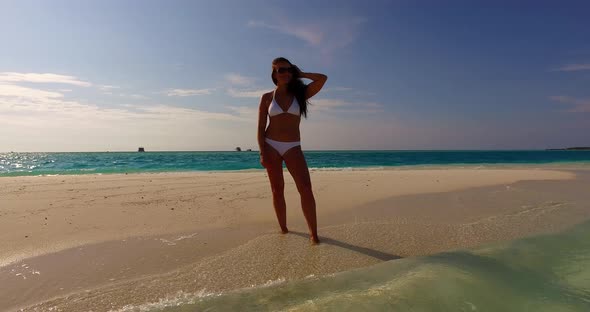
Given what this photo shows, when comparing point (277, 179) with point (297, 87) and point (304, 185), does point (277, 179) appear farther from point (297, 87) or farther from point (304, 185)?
point (297, 87)

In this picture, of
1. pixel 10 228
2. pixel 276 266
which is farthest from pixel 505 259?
pixel 10 228

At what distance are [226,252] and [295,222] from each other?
151 centimetres

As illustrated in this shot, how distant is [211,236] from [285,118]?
1.58 m

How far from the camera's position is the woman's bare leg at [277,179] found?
390 centimetres

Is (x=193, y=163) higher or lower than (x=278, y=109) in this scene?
lower

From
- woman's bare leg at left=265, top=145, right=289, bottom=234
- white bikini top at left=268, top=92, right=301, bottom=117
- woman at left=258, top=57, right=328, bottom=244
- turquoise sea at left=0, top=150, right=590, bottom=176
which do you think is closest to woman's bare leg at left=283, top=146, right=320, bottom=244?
woman at left=258, top=57, right=328, bottom=244

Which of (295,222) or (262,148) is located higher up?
(262,148)

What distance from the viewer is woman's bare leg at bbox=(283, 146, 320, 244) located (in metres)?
3.64

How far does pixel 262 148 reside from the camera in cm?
391

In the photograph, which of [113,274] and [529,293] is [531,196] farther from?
[113,274]

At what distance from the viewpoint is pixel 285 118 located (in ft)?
12.7

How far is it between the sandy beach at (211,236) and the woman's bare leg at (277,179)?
200 millimetres

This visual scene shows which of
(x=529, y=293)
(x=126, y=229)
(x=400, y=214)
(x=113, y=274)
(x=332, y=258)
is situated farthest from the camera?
(x=400, y=214)

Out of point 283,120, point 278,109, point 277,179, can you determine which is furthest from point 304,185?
point 278,109
